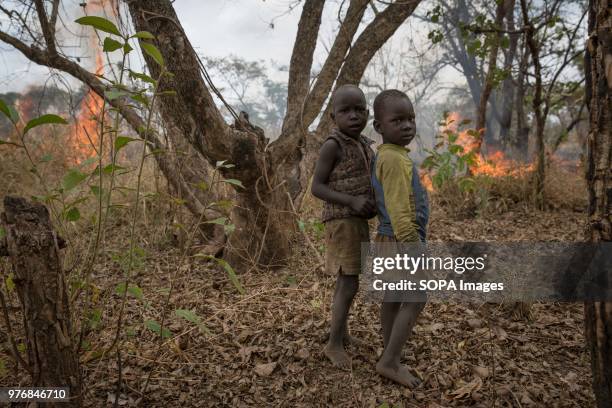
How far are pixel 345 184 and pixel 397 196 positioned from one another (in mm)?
323

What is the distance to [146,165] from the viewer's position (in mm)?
5227

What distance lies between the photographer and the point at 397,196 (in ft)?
5.21

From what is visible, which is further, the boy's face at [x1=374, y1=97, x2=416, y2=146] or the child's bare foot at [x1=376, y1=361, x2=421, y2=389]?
the child's bare foot at [x1=376, y1=361, x2=421, y2=389]

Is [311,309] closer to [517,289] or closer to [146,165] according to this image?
[517,289]

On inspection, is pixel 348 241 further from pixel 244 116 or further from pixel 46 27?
pixel 46 27

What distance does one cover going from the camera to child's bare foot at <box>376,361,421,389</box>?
177cm

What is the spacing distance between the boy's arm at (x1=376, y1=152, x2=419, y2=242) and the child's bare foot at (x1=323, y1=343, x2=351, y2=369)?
71 centimetres

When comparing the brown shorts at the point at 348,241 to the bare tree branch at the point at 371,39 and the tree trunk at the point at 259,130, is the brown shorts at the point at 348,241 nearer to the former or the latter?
the tree trunk at the point at 259,130

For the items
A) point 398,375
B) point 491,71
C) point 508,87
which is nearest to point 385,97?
point 398,375

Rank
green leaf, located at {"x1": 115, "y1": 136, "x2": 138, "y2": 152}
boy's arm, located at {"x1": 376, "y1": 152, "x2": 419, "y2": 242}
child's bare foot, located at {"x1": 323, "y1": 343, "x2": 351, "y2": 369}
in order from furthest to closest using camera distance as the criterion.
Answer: child's bare foot, located at {"x1": 323, "y1": 343, "x2": 351, "y2": 369}
boy's arm, located at {"x1": 376, "y1": 152, "x2": 419, "y2": 242}
green leaf, located at {"x1": 115, "y1": 136, "x2": 138, "y2": 152}

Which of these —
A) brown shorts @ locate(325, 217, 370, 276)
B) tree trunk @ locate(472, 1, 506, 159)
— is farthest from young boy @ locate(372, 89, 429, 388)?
tree trunk @ locate(472, 1, 506, 159)

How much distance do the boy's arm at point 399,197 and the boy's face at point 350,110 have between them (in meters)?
0.28

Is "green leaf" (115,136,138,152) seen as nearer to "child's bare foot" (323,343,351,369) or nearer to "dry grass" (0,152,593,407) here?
"dry grass" (0,152,593,407)

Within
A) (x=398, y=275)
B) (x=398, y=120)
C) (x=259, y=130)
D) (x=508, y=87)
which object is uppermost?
(x=508, y=87)
